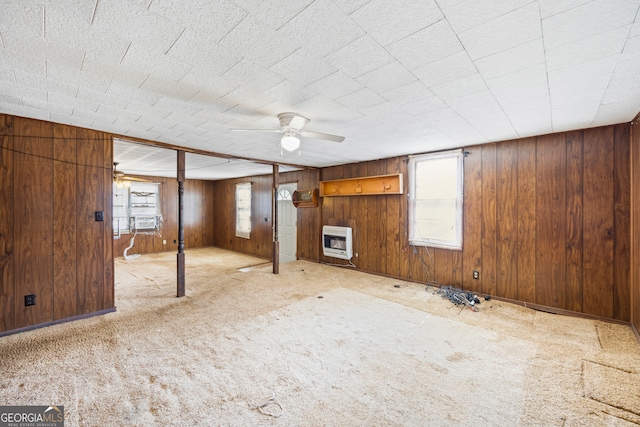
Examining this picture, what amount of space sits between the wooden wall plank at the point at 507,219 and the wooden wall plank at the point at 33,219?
584 centimetres

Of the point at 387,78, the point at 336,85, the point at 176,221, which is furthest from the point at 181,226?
the point at 176,221

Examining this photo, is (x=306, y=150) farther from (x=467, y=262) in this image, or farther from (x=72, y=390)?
(x=72, y=390)

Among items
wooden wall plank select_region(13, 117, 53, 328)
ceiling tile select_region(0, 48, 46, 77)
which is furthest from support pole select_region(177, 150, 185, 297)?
ceiling tile select_region(0, 48, 46, 77)

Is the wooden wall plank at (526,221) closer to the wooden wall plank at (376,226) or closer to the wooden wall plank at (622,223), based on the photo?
the wooden wall plank at (622,223)

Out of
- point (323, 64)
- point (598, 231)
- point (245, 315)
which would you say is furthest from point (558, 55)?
point (245, 315)

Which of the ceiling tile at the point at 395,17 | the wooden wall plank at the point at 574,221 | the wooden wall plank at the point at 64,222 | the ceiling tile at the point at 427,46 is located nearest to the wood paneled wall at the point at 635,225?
the wooden wall plank at the point at 574,221

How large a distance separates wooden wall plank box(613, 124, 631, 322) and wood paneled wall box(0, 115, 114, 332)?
246 inches

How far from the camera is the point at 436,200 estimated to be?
4.59m

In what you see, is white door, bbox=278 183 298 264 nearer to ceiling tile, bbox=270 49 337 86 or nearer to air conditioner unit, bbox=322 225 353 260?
air conditioner unit, bbox=322 225 353 260

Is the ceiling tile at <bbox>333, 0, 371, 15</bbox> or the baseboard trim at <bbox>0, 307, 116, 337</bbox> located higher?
the ceiling tile at <bbox>333, 0, 371, 15</bbox>

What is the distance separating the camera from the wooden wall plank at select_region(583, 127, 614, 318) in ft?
10.3

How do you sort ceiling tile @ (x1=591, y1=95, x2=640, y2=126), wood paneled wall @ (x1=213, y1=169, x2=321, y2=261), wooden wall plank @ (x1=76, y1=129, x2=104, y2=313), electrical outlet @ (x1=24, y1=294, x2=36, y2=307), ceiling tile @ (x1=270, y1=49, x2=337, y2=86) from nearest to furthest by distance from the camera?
ceiling tile @ (x1=270, y1=49, x2=337, y2=86)
ceiling tile @ (x1=591, y1=95, x2=640, y2=126)
electrical outlet @ (x1=24, y1=294, x2=36, y2=307)
wooden wall plank @ (x1=76, y1=129, x2=104, y2=313)
wood paneled wall @ (x1=213, y1=169, x2=321, y2=261)

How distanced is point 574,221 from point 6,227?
6.57m

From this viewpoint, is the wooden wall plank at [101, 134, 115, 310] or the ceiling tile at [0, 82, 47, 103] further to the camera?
the wooden wall plank at [101, 134, 115, 310]
